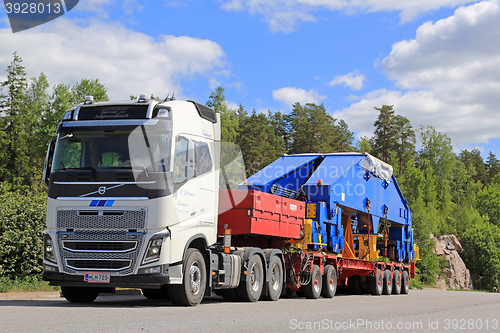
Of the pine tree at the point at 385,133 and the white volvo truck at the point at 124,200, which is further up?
the pine tree at the point at 385,133

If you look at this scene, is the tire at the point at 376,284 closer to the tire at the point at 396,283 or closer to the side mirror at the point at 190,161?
the tire at the point at 396,283

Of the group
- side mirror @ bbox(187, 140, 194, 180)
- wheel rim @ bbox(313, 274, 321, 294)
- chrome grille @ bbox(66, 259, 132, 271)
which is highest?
side mirror @ bbox(187, 140, 194, 180)

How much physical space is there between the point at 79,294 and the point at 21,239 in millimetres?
4650

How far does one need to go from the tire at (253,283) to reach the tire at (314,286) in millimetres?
3119

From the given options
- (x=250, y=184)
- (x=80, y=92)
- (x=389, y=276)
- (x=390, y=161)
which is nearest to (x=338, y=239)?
(x=250, y=184)

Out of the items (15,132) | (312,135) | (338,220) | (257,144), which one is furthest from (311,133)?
(338,220)

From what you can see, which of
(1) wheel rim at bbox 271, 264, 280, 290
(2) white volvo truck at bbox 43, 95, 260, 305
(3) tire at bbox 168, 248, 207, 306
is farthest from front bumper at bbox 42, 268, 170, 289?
(1) wheel rim at bbox 271, 264, 280, 290

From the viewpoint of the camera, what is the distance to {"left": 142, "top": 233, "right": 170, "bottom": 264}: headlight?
385 inches

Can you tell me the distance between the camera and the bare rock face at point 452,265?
2408 inches

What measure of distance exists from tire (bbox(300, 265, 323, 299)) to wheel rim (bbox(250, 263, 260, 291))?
3.20 m

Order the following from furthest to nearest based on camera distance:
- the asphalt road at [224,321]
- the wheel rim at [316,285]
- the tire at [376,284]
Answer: the tire at [376,284], the wheel rim at [316,285], the asphalt road at [224,321]

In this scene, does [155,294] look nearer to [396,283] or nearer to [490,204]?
[396,283]

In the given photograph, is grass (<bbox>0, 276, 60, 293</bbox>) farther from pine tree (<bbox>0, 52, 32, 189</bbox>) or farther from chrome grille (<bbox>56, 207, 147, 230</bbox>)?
pine tree (<bbox>0, 52, 32, 189</bbox>)

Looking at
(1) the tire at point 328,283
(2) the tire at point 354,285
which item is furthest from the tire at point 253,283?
(2) the tire at point 354,285
